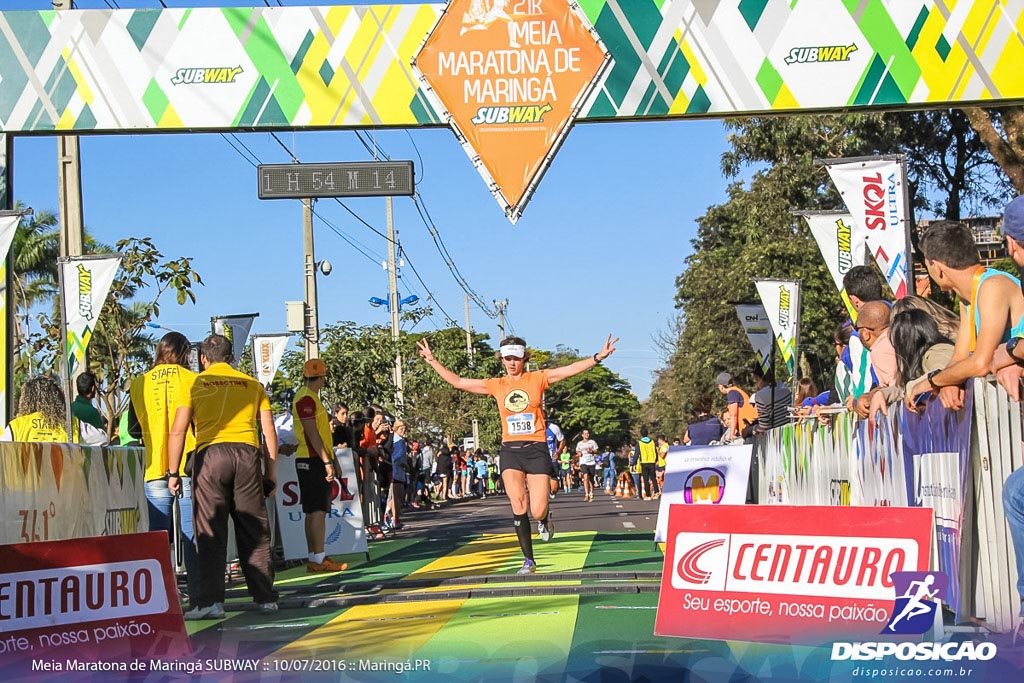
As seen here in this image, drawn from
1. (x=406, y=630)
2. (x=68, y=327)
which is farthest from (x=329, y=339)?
(x=406, y=630)

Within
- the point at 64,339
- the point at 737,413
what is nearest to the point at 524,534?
the point at 737,413

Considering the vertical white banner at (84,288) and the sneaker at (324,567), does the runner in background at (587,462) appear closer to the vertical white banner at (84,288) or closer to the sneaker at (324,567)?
the vertical white banner at (84,288)

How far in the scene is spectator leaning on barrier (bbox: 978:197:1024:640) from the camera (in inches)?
202

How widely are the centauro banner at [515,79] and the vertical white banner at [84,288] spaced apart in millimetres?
6352

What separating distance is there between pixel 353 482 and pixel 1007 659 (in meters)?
10.1

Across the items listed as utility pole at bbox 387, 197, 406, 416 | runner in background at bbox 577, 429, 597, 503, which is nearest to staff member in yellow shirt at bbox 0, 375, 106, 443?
runner in background at bbox 577, 429, 597, 503

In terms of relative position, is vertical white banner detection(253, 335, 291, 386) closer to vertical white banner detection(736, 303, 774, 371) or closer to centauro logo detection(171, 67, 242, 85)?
vertical white banner detection(736, 303, 774, 371)

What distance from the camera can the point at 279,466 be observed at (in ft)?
46.3

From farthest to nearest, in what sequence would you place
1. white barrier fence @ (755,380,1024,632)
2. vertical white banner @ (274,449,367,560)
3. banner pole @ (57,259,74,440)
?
vertical white banner @ (274,449,367,560), banner pole @ (57,259,74,440), white barrier fence @ (755,380,1024,632)

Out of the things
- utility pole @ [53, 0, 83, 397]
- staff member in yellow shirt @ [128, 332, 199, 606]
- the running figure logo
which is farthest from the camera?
utility pole @ [53, 0, 83, 397]

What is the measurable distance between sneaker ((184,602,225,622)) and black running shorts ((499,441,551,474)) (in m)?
3.05

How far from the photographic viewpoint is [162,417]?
368 inches

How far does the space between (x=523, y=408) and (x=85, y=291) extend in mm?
7028

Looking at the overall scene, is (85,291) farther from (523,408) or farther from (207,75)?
(523,408)
